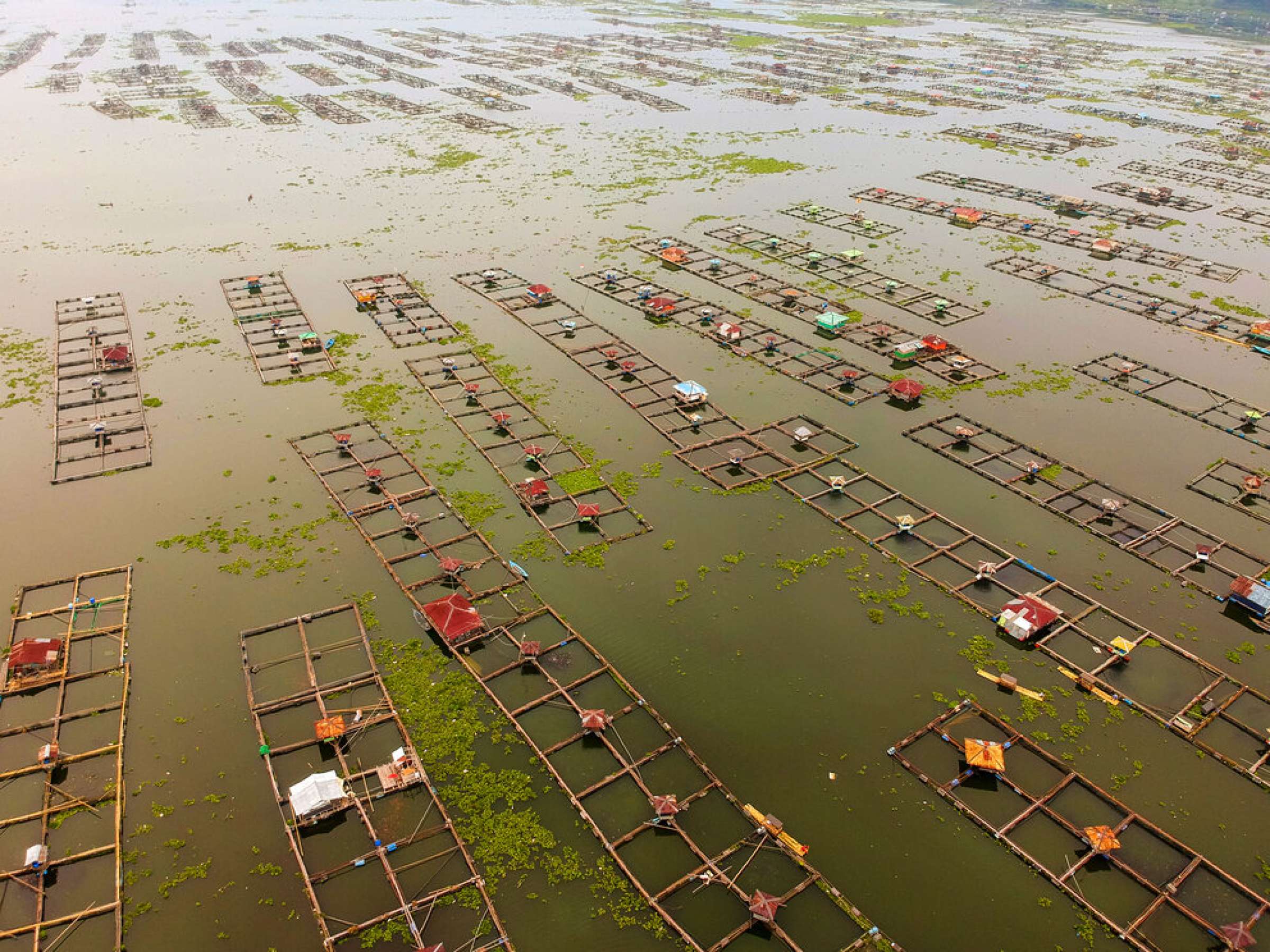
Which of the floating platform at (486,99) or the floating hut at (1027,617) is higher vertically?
the floating platform at (486,99)

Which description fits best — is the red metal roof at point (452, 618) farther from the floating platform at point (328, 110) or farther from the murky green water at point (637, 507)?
the floating platform at point (328, 110)

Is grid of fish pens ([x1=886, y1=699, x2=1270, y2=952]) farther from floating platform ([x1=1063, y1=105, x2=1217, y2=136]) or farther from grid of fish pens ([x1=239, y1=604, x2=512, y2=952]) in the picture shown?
floating platform ([x1=1063, y1=105, x2=1217, y2=136])

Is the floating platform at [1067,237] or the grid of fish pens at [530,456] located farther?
the floating platform at [1067,237]

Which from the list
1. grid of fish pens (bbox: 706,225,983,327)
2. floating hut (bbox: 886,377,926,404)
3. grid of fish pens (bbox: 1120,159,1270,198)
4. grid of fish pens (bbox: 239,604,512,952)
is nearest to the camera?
grid of fish pens (bbox: 239,604,512,952)

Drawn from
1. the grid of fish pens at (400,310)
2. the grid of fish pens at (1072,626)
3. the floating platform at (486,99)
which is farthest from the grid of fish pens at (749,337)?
the floating platform at (486,99)

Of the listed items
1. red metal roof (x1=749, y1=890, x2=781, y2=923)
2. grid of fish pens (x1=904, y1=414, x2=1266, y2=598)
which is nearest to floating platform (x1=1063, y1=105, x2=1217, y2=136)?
grid of fish pens (x1=904, y1=414, x2=1266, y2=598)

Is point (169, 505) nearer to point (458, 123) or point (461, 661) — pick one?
point (461, 661)

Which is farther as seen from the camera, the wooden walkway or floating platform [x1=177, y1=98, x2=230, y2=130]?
floating platform [x1=177, y1=98, x2=230, y2=130]
